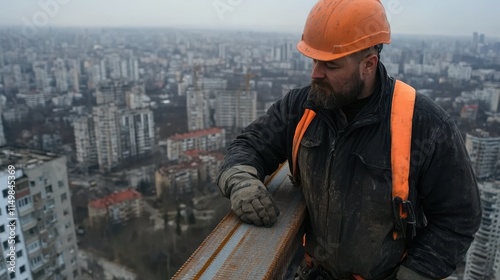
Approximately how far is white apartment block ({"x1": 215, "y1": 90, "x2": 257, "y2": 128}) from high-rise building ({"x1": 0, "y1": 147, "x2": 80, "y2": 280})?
17516 millimetres

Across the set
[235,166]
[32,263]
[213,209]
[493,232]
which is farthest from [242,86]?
[235,166]

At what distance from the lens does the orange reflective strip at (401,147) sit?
1.24 metres

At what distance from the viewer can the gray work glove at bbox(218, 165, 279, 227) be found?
4.41 ft

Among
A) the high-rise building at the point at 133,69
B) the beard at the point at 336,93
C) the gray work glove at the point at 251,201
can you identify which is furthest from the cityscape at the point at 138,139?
the gray work glove at the point at 251,201

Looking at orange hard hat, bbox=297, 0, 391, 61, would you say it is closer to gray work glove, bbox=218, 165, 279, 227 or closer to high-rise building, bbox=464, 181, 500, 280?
gray work glove, bbox=218, 165, 279, 227

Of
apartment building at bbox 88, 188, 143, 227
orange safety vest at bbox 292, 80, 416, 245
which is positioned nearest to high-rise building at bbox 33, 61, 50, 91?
apartment building at bbox 88, 188, 143, 227

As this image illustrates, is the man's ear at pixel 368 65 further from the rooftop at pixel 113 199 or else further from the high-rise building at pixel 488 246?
the rooftop at pixel 113 199

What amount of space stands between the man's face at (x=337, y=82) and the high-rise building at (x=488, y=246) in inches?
518

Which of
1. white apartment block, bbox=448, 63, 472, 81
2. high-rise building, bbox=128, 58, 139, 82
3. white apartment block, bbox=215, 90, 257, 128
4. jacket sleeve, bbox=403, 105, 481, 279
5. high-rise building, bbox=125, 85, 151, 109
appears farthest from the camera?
high-rise building, bbox=128, 58, 139, 82

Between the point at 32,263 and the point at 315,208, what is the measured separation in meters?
9.55

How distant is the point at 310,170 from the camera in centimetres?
146

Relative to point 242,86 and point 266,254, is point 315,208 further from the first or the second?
point 242,86

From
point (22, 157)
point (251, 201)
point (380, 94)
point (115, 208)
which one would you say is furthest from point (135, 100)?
point (380, 94)

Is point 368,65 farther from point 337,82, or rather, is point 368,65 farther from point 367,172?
point 367,172
